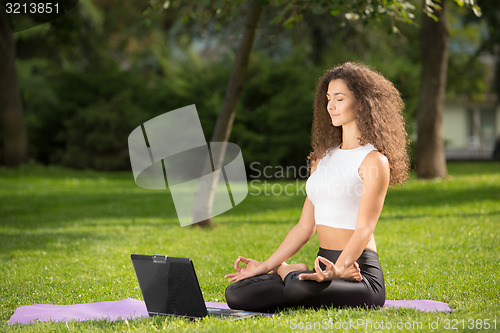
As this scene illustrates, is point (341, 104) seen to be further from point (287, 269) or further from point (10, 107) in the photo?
point (10, 107)

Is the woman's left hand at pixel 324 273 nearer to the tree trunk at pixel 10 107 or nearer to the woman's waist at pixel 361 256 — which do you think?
the woman's waist at pixel 361 256

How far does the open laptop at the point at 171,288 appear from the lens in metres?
4.03

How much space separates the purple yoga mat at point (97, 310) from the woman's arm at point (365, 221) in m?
0.77

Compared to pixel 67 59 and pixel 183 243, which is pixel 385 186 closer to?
pixel 183 243

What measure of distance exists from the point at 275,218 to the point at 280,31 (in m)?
13.2

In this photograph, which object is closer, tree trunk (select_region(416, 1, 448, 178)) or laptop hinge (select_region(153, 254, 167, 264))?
laptop hinge (select_region(153, 254, 167, 264))

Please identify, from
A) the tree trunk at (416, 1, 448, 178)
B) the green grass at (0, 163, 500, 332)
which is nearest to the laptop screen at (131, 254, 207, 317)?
the green grass at (0, 163, 500, 332)

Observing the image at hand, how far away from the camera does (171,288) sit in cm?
417

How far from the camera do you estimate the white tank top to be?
13.7 ft

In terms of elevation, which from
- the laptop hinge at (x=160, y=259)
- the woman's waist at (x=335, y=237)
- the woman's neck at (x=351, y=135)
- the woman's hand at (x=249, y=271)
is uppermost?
the woman's neck at (x=351, y=135)

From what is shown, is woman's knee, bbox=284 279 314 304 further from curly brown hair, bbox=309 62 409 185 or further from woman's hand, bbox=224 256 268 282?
curly brown hair, bbox=309 62 409 185

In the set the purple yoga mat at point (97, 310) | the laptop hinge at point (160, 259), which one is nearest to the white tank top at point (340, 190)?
the purple yoga mat at point (97, 310)

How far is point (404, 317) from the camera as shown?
417 centimetres

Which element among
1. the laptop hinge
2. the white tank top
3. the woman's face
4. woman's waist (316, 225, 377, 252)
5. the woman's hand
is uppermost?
the woman's face
